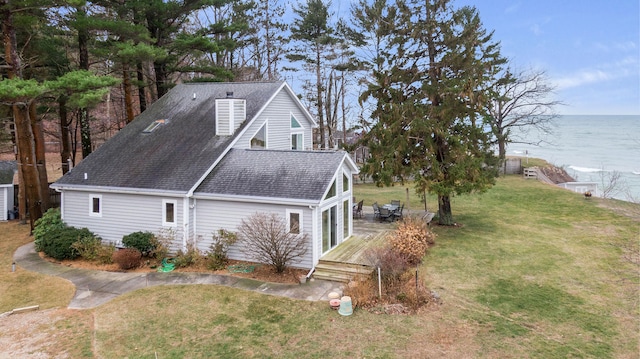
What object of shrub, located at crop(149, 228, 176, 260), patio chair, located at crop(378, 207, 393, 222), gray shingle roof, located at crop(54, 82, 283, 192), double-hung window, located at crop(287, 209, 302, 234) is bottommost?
shrub, located at crop(149, 228, 176, 260)

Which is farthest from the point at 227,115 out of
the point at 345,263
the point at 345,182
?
the point at 345,263

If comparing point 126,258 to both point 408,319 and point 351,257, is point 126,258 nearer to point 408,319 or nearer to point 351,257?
point 351,257

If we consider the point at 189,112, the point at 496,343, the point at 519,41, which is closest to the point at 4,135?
the point at 189,112

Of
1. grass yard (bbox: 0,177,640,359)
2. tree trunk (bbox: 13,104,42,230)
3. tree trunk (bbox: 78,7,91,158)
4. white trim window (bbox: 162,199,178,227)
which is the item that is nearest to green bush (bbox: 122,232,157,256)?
white trim window (bbox: 162,199,178,227)

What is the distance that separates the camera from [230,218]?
48.4ft

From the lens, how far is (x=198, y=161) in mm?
16219

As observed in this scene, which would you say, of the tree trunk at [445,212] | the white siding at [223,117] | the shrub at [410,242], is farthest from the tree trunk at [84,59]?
the tree trunk at [445,212]

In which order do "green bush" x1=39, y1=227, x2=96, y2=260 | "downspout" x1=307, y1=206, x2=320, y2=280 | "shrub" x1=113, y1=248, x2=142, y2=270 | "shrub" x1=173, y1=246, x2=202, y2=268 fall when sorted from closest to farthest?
Answer: "downspout" x1=307, y1=206, x2=320, y2=280 → "shrub" x1=113, y1=248, x2=142, y2=270 → "shrub" x1=173, y1=246, x2=202, y2=268 → "green bush" x1=39, y1=227, x2=96, y2=260

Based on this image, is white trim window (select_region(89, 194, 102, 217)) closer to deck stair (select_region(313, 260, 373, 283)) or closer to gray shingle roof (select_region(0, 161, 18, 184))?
deck stair (select_region(313, 260, 373, 283))

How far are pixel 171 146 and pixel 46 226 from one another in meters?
5.80

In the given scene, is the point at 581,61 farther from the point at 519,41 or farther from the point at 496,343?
the point at 496,343

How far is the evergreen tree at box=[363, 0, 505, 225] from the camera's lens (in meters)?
17.9

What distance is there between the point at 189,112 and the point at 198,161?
454 cm

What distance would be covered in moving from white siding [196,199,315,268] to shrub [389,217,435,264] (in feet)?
9.73
